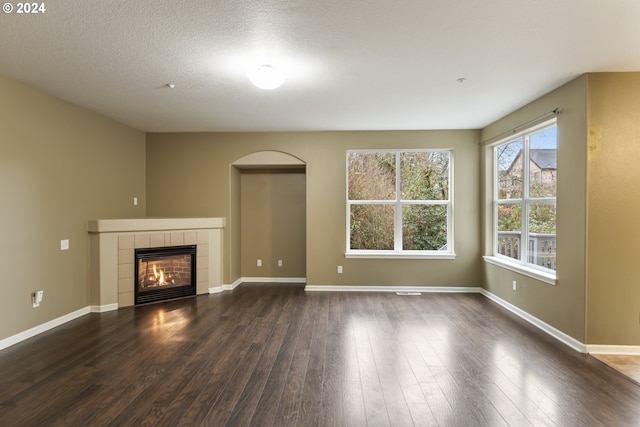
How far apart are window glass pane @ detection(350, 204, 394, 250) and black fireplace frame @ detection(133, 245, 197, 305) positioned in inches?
105

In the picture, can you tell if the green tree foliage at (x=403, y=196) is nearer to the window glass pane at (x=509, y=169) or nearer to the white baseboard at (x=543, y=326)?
the window glass pane at (x=509, y=169)

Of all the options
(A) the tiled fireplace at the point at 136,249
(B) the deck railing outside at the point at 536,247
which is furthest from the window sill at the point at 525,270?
(A) the tiled fireplace at the point at 136,249

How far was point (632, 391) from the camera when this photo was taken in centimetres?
237

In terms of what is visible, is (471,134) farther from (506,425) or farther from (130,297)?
(130,297)

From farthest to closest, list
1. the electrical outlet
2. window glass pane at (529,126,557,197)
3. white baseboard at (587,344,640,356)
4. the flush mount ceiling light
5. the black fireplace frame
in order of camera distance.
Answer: the black fireplace frame
window glass pane at (529,126,557,197)
the electrical outlet
white baseboard at (587,344,640,356)
the flush mount ceiling light

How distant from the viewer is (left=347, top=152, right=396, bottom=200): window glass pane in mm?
5465

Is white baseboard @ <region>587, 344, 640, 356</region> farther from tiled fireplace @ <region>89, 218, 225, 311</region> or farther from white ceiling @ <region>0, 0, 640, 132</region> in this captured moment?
tiled fireplace @ <region>89, 218, 225, 311</region>

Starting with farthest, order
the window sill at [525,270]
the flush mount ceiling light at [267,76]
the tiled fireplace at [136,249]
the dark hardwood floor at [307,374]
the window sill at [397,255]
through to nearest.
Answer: the window sill at [397,255], the tiled fireplace at [136,249], the window sill at [525,270], the flush mount ceiling light at [267,76], the dark hardwood floor at [307,374]

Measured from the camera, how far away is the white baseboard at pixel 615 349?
9.85 feet

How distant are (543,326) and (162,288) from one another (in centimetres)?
503

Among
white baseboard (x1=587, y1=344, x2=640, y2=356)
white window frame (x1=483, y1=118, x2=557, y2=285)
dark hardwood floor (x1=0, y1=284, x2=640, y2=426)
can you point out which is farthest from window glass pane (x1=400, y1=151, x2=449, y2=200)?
white baseboard (x1=587, y1=344, x2=640, y2=356)

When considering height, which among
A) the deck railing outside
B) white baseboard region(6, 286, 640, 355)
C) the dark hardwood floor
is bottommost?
the dark hardwood floor

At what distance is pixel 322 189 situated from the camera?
17.8 ft

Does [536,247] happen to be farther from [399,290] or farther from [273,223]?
[273,223]
